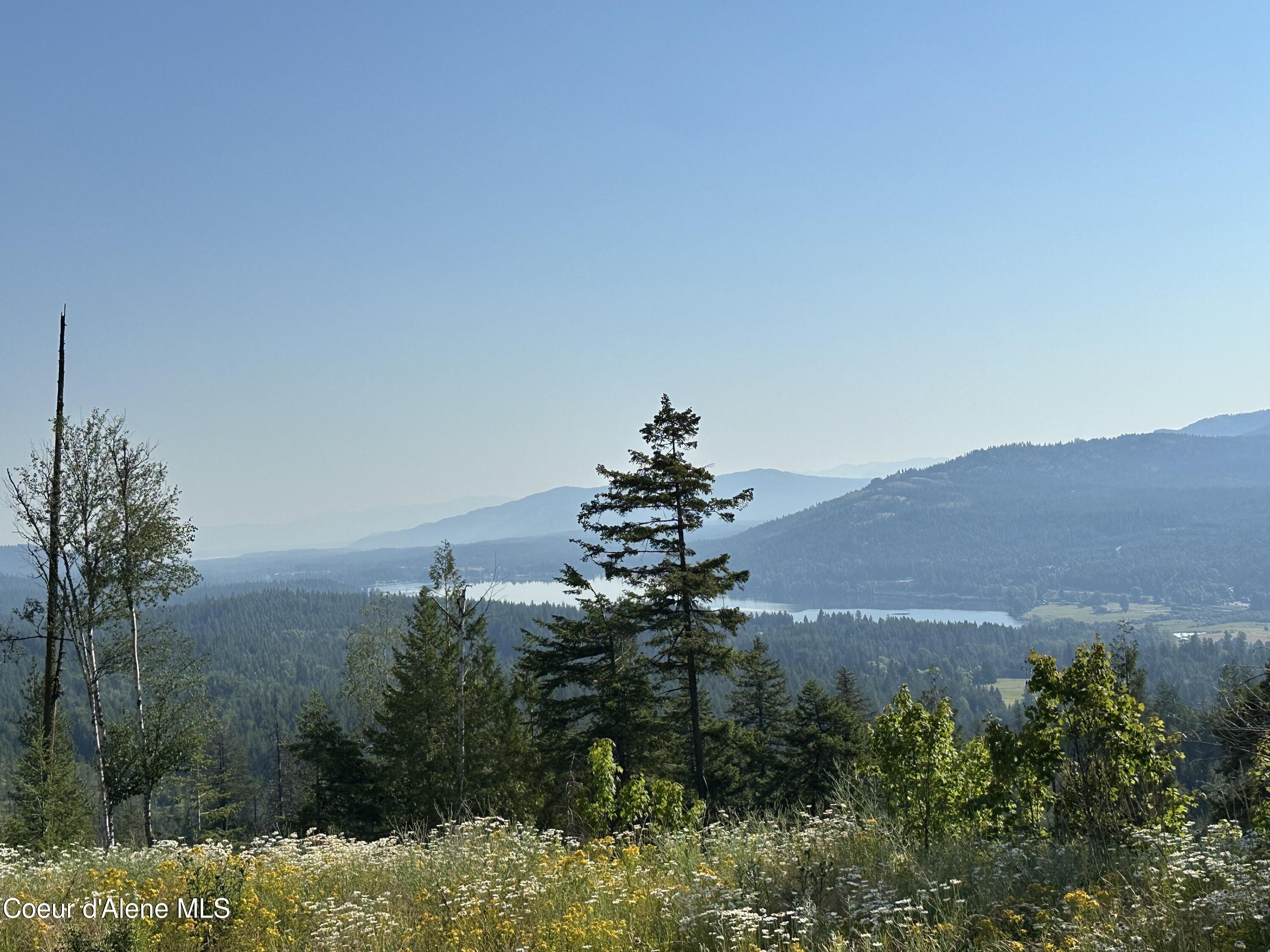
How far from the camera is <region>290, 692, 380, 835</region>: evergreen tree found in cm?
2641

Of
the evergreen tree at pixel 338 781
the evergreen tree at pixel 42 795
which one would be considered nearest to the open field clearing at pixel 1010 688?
the evergreen tree at pixel 338 781

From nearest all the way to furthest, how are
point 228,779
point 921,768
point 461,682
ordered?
point 921,768 → point 461,682 → point 228,779

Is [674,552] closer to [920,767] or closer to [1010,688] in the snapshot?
[920,767]

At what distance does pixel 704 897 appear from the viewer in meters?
5.29

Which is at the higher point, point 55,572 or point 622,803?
point 55,572

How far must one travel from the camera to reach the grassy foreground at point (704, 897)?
443 centimetres

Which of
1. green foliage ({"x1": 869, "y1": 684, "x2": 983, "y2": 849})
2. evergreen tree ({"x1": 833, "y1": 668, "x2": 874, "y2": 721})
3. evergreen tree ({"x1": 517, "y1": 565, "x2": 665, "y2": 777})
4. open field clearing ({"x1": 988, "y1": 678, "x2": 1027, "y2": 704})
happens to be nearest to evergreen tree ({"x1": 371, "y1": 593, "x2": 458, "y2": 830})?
evergreen tree ({"x1": 517, "y1": 565, "x2": 665, "y2": 777})

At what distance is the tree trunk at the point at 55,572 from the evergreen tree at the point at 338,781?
11354mm

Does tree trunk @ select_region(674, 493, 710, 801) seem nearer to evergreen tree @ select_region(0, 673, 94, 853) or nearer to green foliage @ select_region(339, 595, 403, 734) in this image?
evergreen tree @ select_region(0, 673, 94, 853)

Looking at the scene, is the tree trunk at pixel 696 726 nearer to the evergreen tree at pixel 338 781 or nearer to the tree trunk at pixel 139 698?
the tree trunk at pixel 139 698

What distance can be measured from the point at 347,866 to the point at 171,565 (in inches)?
473

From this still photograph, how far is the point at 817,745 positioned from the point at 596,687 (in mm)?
8892

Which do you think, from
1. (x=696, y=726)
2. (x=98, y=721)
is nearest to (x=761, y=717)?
(x=696, y=726)

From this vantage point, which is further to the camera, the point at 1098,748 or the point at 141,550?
the point at 141,550
